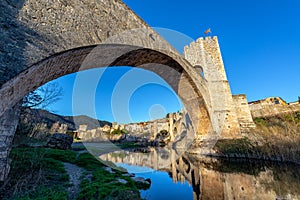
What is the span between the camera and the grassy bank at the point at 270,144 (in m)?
6.32

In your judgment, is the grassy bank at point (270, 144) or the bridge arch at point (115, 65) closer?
the bridge arch at point (115, 65)

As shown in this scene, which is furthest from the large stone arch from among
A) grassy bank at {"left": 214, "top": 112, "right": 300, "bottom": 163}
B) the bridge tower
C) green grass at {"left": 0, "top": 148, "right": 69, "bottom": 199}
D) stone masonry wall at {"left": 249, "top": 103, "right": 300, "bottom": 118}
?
stone masonry wall at {"left": 249, "top": 103, "right": 300, "bottom": 118}

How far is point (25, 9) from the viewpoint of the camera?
8.06ft

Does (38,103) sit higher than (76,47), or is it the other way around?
(76,47)

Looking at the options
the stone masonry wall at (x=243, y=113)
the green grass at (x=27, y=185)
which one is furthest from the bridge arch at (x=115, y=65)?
the stone masonry wall at (x=243, y=113)

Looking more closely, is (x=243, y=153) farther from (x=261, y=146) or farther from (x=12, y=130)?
(x=12, y=130)

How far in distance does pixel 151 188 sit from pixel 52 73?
4520 millimetres

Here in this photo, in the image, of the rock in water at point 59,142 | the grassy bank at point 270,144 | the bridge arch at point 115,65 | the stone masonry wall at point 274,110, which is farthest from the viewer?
the rock in water at point 59,142

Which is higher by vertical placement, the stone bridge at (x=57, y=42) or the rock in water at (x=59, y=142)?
the stone bridge at (x=57, y=42)

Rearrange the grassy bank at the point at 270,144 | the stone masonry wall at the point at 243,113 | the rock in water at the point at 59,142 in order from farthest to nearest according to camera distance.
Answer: the rock in water at the point at 59,142
the stone masonry wall at the point at 243,113
the grassy bank at the point at 270,144

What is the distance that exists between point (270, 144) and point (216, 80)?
5.58m

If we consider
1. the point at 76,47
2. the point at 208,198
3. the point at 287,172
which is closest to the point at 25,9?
the point at 76,47

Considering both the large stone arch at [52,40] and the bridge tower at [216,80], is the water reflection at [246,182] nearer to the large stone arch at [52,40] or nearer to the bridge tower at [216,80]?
the bridge tower at [216,80]

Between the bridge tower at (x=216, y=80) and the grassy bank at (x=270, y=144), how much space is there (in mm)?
853
